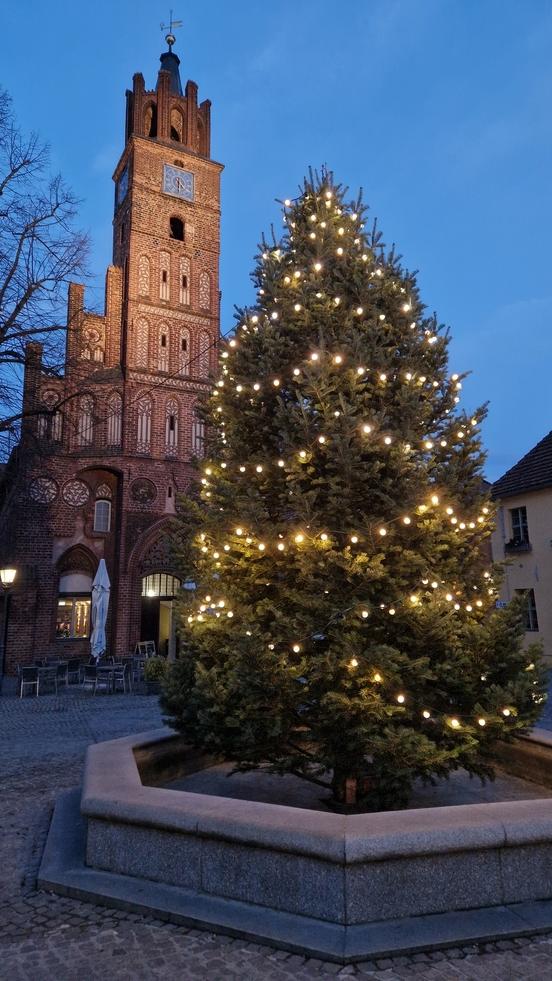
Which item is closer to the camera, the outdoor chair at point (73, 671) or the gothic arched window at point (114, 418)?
the outdoor chair at point (73, 671)

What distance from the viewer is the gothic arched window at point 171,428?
24219mm

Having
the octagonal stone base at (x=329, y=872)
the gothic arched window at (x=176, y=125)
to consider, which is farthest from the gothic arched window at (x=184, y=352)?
the octagonal stone base at (x=329, y=872)

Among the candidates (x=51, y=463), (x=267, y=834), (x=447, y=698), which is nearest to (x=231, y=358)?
(x=447, y=698)

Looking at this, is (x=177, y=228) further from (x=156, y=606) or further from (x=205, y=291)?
(x=156, y=606)

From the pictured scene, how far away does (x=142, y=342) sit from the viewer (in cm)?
2456

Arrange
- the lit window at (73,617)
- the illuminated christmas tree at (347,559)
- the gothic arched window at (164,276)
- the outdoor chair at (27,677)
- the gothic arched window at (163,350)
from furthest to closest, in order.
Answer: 1. the gothic arched window at (164,276)
2. the gothic arched window at (163,350)
3. the lit window at (73,617)
4. the outdoor chair at (27,677)
5. the illuminated christmas tree at (347,559)

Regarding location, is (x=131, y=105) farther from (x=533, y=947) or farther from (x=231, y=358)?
(x=533, y=947)

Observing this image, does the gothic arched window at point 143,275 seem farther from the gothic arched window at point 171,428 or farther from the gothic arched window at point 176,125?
the gothic arched window at point 176,125

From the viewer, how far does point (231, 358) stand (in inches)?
270

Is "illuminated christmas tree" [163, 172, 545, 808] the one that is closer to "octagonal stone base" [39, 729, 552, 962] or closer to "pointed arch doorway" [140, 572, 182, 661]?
"octagonal stone base" [39, 729, 552, 962]

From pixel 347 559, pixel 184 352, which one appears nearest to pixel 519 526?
pixel 184 352

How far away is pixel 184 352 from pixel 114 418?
165 inches

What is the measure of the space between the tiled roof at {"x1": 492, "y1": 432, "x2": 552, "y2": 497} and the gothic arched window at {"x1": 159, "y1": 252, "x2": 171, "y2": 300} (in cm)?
1522

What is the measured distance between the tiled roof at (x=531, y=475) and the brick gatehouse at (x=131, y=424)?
11.8m
